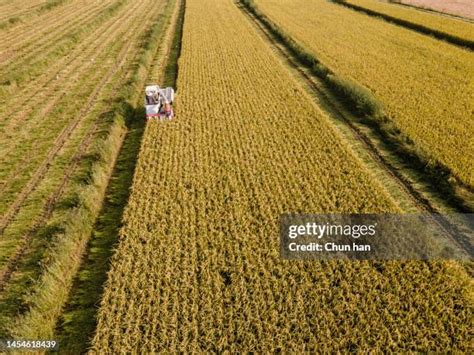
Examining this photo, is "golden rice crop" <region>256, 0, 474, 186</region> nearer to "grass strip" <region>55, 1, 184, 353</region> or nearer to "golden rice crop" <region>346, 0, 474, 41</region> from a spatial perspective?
"golden rice crop" <region>346, 0, 474, 41</region>

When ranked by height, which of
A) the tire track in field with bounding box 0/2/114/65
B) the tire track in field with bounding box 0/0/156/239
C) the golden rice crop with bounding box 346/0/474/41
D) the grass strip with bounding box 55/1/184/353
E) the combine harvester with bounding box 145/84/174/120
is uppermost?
the golden rice crop with bounding box 346/0/474/41

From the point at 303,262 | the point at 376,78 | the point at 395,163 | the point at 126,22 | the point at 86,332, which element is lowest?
the point at 86,332

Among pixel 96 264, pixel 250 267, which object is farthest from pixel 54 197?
pixel 250 267

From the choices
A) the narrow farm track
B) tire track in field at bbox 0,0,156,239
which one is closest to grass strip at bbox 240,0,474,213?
the narrow farm track

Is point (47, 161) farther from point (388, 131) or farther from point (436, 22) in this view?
point (436, 22)

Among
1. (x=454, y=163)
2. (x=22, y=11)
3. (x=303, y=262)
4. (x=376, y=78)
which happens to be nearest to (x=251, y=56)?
(x=376, y=78)

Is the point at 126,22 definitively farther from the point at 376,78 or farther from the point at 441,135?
the point at 441,135
